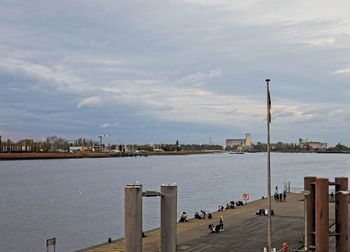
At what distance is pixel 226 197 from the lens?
98.7 metres

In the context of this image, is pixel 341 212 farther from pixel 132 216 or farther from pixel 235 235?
pixel 235 235

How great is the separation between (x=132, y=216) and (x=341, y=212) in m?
8.69

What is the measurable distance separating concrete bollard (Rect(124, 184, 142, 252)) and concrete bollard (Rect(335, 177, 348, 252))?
8.45m

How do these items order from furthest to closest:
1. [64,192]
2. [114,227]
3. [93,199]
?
[64,192] → [93,199] → [114,227]

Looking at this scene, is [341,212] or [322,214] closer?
[322,214]

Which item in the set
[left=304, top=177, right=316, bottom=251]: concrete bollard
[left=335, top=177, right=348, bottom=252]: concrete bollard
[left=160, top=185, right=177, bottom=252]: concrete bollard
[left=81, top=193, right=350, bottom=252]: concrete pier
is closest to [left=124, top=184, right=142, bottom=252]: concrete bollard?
[left=160, top=185, right=177, bottom=252]: concrete bollard

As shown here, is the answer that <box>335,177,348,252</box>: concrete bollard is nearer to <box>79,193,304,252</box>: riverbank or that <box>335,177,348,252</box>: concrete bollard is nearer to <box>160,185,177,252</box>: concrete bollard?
<box>160,185,177,252</box>: concrete bollard

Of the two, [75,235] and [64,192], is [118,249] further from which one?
[64,192]

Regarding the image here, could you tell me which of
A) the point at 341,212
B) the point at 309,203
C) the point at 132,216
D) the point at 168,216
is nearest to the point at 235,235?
the point at 341,212

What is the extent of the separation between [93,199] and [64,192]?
1796cm

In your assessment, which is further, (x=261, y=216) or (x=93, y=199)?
(x=93, y=199)

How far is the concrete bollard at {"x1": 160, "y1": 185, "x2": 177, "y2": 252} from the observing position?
24.9 feet

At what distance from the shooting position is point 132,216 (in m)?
7.45

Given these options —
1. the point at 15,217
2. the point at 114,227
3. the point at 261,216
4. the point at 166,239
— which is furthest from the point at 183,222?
the point at 166,239
